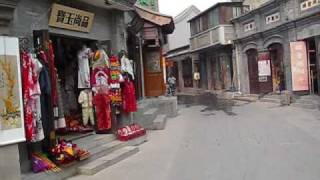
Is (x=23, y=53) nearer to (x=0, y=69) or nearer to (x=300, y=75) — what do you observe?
(x=0, y=69)

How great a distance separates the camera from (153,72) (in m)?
18.9

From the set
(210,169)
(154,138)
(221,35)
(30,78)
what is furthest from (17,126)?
(221,35)

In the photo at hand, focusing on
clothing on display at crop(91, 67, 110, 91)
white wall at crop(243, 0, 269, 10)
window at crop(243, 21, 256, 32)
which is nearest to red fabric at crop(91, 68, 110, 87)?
clothing on display at crop(91, 67, 110, 91)

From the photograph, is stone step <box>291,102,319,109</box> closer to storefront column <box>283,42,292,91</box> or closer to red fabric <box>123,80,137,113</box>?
storefront column <box>283,42,292,91</box>

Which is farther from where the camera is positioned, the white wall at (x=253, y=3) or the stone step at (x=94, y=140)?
the white wall at (x=253, y=3)

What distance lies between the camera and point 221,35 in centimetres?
2936

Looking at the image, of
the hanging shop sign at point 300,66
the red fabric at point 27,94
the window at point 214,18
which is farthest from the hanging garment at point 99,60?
the window at point 214,18

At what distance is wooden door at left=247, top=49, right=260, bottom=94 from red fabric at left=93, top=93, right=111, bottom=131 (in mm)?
16512

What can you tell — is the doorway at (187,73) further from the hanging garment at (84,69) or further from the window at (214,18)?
the hanging garment at (84,69)

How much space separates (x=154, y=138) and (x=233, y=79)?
19029 mm

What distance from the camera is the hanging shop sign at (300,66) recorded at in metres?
19.2

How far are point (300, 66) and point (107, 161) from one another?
43.8 feet

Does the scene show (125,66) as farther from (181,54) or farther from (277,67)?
(181,54)

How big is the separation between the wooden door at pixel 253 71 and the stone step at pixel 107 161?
1693cm
